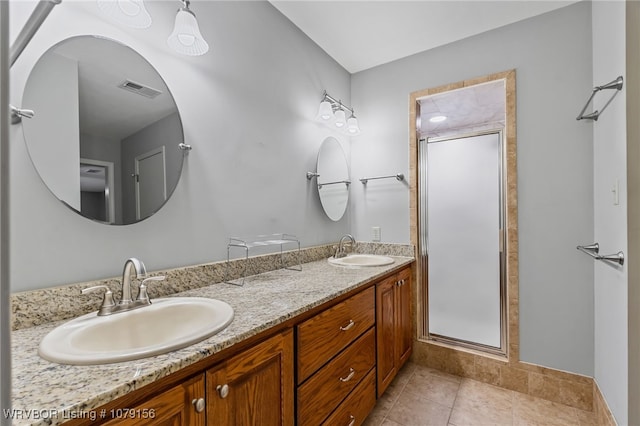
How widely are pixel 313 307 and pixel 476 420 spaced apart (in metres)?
1.37

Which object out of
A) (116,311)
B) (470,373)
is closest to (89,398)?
(116,311)

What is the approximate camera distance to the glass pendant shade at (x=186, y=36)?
116 cm

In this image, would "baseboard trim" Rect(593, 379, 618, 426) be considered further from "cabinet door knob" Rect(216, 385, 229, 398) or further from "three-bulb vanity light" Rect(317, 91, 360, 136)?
"three-bulb vanity light" Rect(317, 91, 360, 136)

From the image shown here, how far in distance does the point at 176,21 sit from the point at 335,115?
1.36 m

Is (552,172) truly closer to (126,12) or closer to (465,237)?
(465,237)

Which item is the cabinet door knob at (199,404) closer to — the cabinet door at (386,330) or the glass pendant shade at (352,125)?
the cabinet door at (386,330)

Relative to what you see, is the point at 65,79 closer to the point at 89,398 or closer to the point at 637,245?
the point at 89,398

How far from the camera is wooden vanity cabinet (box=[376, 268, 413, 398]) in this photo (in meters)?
1.71

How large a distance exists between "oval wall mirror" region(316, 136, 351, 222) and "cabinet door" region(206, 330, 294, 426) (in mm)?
1400

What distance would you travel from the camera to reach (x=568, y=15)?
1.82m

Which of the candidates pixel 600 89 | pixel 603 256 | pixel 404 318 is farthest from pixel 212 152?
pixel 603 256

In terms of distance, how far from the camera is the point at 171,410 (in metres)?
0.67

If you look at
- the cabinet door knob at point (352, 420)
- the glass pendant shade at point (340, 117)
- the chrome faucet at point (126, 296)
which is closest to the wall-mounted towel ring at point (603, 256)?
the cabinet door knob at point (352, 420)

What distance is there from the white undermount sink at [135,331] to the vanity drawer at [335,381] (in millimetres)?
468
